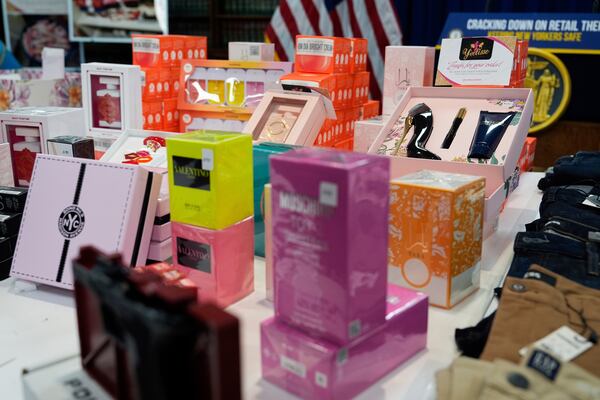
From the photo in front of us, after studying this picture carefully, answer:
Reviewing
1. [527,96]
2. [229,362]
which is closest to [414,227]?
[229,362]

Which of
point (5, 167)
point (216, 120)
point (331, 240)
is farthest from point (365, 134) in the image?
point (331, 240)

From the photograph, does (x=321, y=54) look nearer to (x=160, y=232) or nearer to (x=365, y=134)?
(x=365, y=134)

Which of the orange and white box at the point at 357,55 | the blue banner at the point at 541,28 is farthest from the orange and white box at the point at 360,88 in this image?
the blue banner at the point at 541,28

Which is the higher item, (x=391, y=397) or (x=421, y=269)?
(x=421, y=269)

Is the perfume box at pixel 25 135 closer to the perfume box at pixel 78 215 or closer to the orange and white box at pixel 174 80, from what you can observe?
the perfume box at pixel 78 215

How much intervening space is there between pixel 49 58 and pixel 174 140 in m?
2.89

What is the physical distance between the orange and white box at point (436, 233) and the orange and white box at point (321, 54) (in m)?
1.37

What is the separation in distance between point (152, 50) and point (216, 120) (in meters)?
0.55

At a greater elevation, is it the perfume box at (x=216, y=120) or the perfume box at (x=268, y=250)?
the perfume box at (x=216, y=120)

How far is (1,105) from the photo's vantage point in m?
3.25

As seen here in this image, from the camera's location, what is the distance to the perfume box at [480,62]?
Answer: 2232 mm

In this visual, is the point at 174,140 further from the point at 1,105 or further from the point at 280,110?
the point at 1,105

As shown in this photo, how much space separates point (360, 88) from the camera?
9.91ft

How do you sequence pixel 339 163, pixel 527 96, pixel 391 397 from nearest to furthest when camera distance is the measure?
pixel 339 163, pixel 391 397, pixel 527 96
